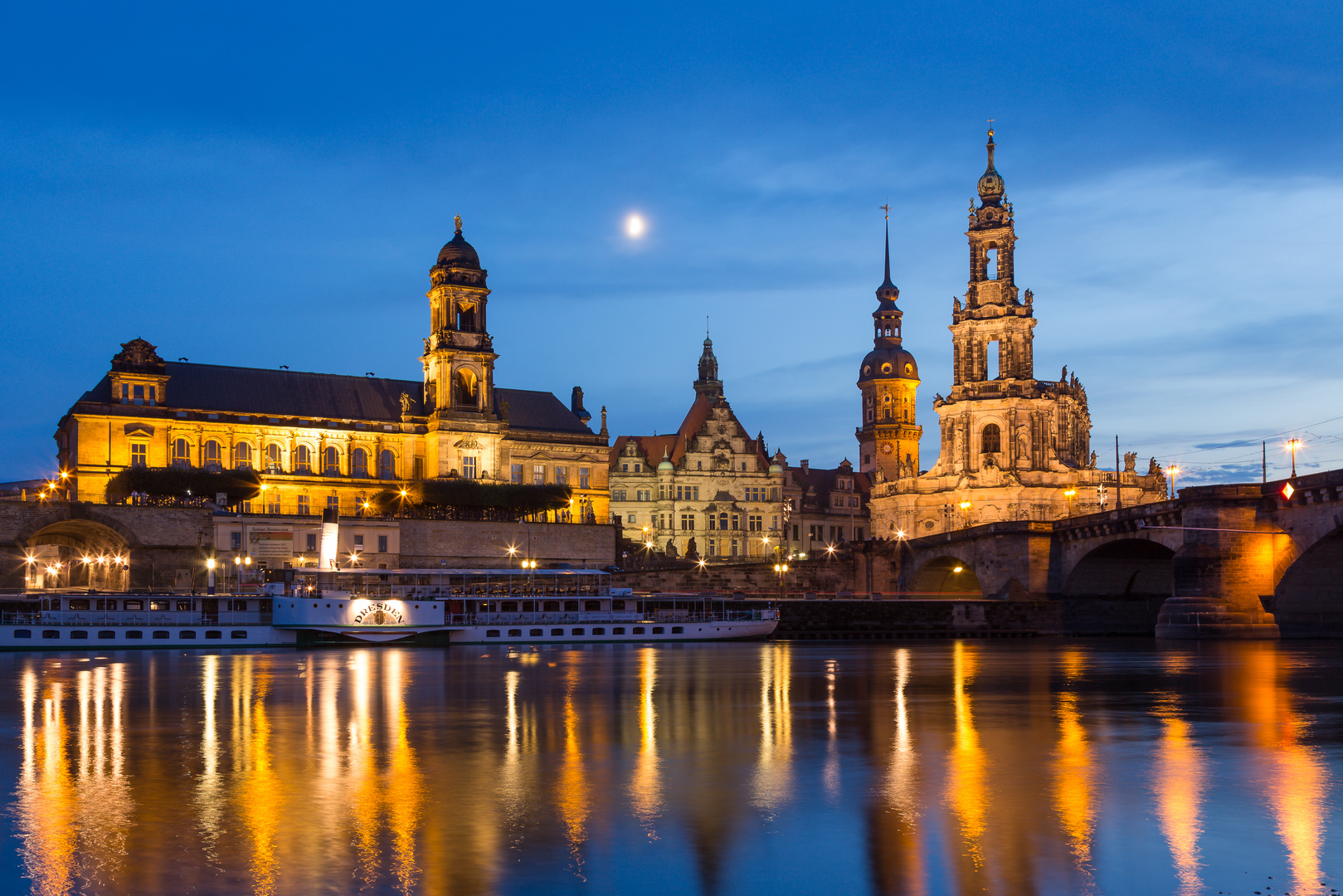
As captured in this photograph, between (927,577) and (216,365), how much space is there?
2191 inches

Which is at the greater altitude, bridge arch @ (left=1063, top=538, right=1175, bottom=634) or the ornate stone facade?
the ornate stone facade

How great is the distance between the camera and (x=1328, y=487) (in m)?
61.1

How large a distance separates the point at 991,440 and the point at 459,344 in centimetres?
5013

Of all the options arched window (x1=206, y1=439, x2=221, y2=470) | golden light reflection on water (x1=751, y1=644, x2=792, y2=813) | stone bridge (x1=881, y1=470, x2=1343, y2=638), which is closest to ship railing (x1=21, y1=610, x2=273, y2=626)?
golden light reflection on water (x1=751, y1=644, x2=792, y2=813)

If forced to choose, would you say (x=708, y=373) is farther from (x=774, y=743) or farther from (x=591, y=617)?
(x=774, y=743)

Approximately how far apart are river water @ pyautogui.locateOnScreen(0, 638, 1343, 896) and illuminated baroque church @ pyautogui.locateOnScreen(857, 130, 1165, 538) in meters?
84.1

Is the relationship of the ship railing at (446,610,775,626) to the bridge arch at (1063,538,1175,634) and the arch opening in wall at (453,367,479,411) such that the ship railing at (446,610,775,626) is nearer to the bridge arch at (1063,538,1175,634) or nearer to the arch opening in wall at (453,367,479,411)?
the bridge arch at (1063,538,1175,634)

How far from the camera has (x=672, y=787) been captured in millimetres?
A: 21297

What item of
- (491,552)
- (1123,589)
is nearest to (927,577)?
(1123,589)

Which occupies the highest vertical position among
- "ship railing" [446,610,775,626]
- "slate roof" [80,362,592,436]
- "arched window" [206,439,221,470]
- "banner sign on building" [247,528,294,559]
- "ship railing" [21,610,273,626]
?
"slate roof" [80,362,592,436]

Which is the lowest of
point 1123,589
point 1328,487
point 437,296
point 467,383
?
point 1123,589

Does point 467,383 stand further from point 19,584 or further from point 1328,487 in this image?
point 1328,487

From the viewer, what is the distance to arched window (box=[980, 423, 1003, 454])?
424 ft

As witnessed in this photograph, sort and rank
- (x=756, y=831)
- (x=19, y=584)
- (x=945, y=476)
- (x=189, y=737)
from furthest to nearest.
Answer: (x=945, y=476) < (x=19, y=584) < (x=189, y=737) < (x=756, y=831)
